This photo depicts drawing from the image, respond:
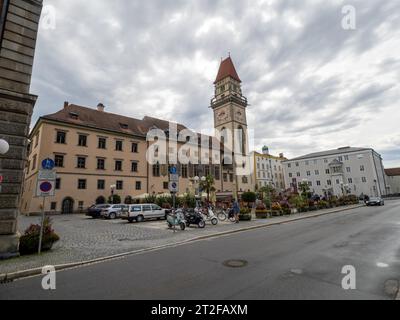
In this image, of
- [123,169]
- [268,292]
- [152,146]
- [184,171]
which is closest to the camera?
[268,292]

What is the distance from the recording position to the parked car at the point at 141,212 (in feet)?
69.6

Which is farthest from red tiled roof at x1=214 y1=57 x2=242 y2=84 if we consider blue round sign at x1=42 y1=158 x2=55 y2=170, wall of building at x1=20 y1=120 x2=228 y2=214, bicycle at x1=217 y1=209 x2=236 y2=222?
blue round sign at x1=42 y1=158 x2=55 y2=170

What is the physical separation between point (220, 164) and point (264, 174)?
112 ft

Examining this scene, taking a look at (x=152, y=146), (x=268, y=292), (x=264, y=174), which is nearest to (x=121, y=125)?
(x=152, y=146)

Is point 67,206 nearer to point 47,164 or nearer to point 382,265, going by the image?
point 47,164

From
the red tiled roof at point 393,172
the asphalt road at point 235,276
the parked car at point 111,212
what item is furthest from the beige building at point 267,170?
the asphalt road at point 235,276

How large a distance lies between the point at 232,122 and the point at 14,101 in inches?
2002

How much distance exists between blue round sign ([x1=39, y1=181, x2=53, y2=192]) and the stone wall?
82cm

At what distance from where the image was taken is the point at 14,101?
29.7 ft

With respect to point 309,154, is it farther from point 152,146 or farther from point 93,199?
point 93,199

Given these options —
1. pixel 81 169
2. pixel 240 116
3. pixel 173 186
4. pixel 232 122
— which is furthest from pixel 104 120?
pixel 240 116

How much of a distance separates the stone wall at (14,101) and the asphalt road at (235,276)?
342 centimetres

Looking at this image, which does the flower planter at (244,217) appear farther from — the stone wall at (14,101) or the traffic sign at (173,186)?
the stone wall at (14,101)
